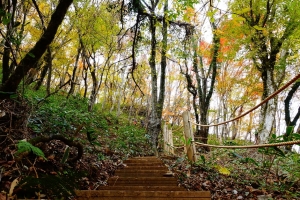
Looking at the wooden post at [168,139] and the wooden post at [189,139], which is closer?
the wooden post at [189,139]

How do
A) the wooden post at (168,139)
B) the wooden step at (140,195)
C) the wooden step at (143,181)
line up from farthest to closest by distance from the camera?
the wooden post at (168,139) → the wooden step at (143,181) → the wooden step at (140,195)

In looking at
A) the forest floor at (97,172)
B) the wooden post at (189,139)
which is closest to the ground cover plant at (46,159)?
the forest floor at (97,172)

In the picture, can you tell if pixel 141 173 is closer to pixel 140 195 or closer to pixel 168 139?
pixel 140 195

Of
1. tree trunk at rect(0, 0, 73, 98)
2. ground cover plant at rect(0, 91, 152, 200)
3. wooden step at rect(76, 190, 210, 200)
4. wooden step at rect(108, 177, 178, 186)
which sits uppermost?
tree trunk at rect(0, 0, 73, 98)

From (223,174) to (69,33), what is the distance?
960 centimetres

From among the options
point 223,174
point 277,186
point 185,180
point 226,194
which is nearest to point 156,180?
point 185,180

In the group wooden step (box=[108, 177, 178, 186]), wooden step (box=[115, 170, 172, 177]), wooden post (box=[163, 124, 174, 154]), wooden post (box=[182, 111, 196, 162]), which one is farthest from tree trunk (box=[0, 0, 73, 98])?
wooden post (box=[163, 124, 174, 154])

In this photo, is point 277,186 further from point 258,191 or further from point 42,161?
point 42,161

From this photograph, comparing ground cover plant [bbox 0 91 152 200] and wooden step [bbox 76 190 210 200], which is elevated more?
ground cover plant [bbox 0 91 152 200]

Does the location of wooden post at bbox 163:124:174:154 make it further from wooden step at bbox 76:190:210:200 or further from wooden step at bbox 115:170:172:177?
wooden step at bbox 76:190:210:200

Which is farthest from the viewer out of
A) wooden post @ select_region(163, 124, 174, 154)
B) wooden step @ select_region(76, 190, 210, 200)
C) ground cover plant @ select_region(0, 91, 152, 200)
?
wooden post @ select_region(163, 124, 174, 154)

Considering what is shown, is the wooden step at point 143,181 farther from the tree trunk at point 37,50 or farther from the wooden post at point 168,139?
the wooden post at point 168,139

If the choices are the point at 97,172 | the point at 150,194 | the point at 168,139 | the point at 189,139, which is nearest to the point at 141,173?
the point at 97,172

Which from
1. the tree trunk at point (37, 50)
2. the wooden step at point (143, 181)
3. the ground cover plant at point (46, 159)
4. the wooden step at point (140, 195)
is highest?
the tree trunk at point (37, 50)
